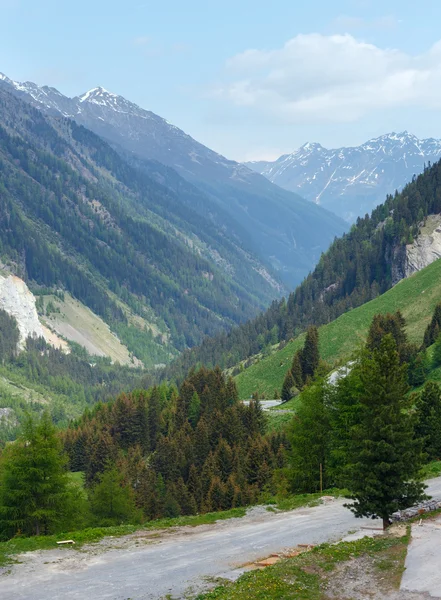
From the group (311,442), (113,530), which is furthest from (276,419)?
(113,530)

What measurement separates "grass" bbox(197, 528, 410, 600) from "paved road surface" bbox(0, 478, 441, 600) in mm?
2301

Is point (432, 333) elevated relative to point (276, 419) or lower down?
elevated

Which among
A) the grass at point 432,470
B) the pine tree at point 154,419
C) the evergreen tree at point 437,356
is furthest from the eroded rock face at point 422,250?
the grass at point 432,470

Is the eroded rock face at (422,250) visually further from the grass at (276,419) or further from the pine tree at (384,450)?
the pine tree at (384,450)

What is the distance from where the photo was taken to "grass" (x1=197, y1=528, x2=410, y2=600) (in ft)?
80.4

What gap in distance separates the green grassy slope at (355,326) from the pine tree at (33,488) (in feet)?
262

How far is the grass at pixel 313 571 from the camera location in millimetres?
24500

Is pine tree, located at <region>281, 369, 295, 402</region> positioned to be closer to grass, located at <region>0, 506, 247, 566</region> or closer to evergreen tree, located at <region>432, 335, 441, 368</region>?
evergreen tree, located at <region>432, 335, 441, 368</region>

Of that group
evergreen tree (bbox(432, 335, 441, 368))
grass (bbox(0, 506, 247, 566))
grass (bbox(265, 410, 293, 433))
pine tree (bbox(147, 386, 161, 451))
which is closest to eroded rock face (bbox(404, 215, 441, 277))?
pine tree (bbox(147, 386, 161, 451))

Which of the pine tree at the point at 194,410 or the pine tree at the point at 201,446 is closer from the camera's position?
the pine tree at the point at 201,446

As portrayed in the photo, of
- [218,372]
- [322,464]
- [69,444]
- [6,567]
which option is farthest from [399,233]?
[6,567]

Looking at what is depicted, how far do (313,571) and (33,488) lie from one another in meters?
27.5

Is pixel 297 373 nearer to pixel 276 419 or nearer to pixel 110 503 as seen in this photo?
pixel 276 419

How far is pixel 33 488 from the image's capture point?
47656mm
